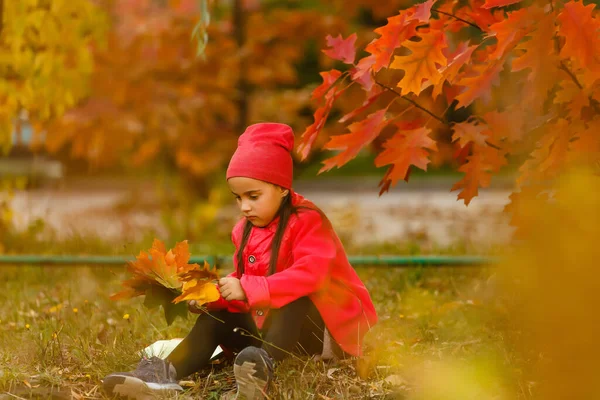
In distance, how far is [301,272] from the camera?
8.21 feet

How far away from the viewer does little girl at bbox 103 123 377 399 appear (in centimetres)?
249

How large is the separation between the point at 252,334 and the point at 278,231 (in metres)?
0.37

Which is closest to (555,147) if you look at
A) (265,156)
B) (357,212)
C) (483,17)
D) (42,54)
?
(483,17)

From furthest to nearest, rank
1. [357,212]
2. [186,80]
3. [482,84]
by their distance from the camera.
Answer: [186,80] < [357,212] < [482,84]

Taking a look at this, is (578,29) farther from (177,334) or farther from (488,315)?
(177,334)

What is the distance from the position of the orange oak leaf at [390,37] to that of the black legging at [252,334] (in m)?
0.85

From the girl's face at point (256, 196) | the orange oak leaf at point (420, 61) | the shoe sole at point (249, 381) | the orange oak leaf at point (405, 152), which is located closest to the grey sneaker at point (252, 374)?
the shoe sole at point (249, 381)

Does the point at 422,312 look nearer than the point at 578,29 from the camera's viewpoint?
No

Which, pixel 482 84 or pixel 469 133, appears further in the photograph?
pixel 469 133

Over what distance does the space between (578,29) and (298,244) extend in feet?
3.62

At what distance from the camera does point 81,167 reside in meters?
16.7

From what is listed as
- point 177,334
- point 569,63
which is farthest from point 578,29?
point 177,334

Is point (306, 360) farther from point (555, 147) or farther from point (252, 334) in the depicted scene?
point (555, 147)

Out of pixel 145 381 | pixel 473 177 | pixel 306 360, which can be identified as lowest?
pixel 306 360
